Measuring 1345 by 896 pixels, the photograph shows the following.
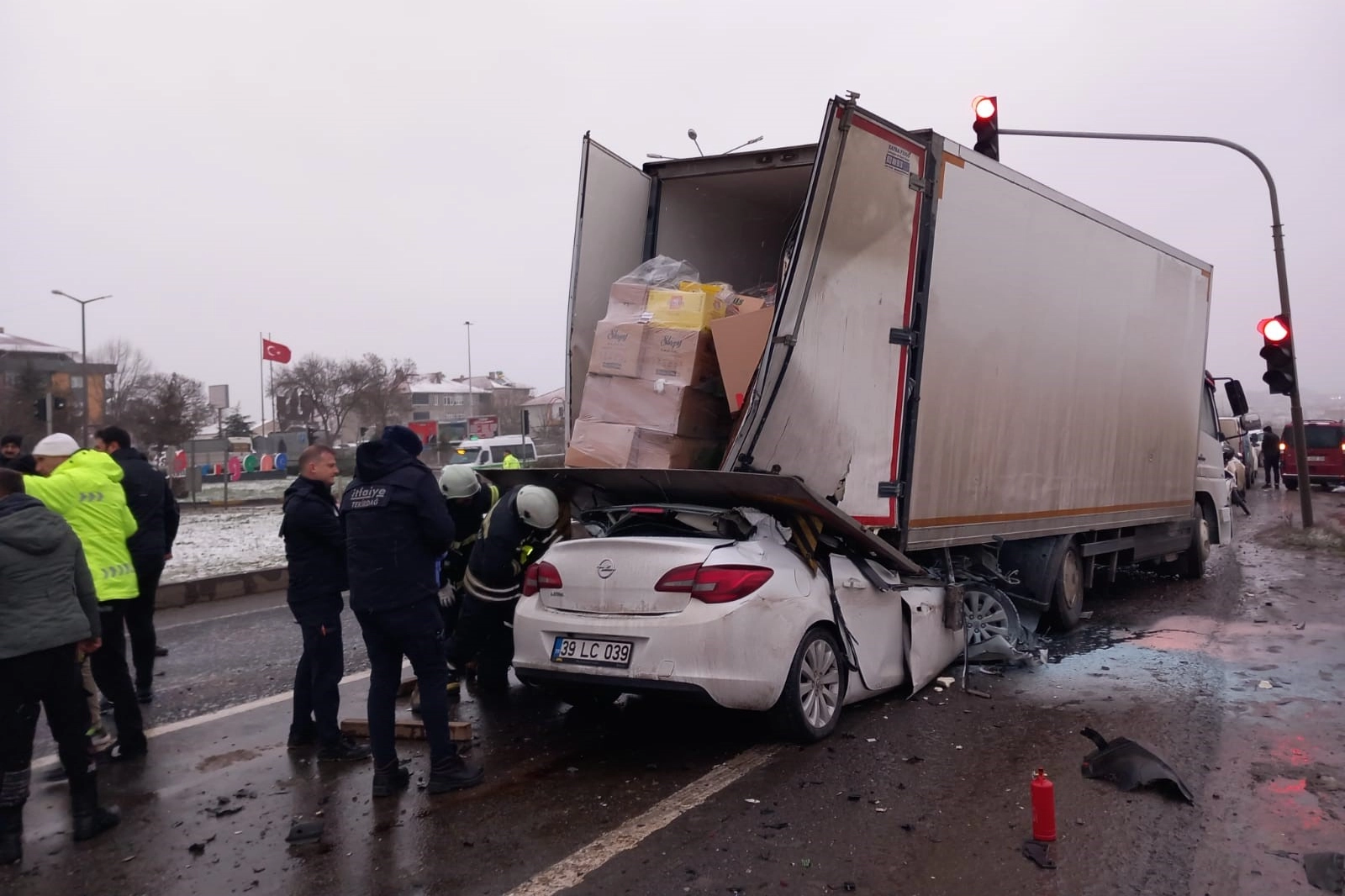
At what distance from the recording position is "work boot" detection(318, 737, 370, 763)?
16.9 feet

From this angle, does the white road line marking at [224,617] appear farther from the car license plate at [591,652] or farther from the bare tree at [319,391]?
the bare tree at [319,391]

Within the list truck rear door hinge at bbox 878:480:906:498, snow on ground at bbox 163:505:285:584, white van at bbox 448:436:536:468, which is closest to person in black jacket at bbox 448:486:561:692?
truck rear door hinge at bbox 878:480:906:498

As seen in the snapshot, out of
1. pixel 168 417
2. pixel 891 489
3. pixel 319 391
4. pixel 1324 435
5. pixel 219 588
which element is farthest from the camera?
pixel 319 391

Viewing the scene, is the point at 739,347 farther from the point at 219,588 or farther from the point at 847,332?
the point at 219,588

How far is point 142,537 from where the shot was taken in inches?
249

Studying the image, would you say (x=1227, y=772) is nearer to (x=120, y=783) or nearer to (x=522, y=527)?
(x=522, y=527)

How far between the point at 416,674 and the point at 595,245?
3455mm

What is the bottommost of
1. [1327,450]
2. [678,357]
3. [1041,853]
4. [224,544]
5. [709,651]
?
[224,544]

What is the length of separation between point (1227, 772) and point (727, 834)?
2.54m

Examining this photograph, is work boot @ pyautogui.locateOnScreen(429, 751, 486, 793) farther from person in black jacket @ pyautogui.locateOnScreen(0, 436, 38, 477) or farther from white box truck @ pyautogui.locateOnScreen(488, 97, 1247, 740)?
Result: person in black jacket @ pyautogui.locateOnScreen(0, 436, 38, 477)

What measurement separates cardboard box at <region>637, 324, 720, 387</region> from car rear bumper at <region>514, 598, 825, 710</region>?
1672 millimetres

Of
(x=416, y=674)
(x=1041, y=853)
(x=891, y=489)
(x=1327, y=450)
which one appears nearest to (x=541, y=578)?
(x=416, y=674)

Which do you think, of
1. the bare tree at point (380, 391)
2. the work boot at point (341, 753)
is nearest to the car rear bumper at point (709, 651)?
the work boot at point (341, 753)

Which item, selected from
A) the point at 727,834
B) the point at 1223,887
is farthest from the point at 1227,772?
the point at 727,834
